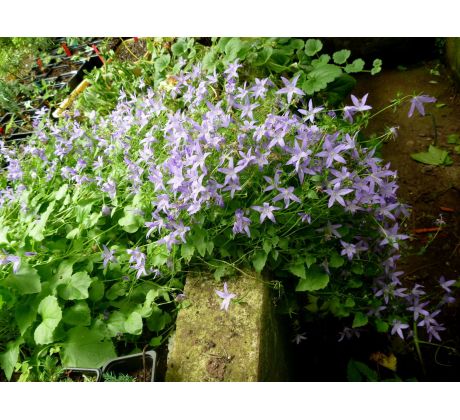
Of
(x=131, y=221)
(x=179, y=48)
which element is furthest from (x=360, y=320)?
(x=179, y=48)

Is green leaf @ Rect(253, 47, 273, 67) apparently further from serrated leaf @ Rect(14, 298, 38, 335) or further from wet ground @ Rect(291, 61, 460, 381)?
serrated leaf @ Rect(14, 298, 38, 335)

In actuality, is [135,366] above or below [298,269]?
below

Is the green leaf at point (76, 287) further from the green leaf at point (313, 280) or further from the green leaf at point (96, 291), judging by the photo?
the green leaf at point (313, 280)

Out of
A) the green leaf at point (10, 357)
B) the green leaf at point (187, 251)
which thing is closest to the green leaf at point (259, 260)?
the green leaf at point (187, 251)

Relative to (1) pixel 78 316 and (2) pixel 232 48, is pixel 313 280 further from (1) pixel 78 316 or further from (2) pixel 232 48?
(2) pixel 232 48

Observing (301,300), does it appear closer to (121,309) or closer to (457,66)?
(121,309)

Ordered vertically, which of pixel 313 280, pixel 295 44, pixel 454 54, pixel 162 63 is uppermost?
pixel 454 54
